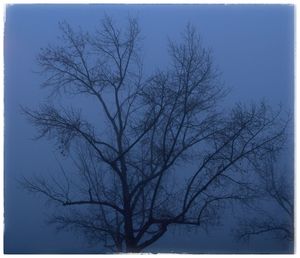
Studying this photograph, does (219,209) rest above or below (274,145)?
below

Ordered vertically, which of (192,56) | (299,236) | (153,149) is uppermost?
(192,56)

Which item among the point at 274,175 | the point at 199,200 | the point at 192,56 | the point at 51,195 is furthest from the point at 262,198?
the point at 51,195

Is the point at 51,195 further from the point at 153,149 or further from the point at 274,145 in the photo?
the point at 274,145

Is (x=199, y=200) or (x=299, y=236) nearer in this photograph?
(x=299, y=236)

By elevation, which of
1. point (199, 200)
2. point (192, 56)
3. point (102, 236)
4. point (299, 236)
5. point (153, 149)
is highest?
point (192, 56)

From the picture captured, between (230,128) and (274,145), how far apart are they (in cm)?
47

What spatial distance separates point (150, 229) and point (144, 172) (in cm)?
57

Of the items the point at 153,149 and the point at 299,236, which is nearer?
the point at 299,236

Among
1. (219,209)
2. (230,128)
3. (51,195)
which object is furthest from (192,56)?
(51,195)

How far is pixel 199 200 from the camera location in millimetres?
4691

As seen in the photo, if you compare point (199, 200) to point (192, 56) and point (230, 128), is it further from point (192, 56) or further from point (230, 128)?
point (192, 56)

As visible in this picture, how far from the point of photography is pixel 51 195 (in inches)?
184

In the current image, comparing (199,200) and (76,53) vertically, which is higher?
(76,53)

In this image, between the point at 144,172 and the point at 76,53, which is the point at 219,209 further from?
the point at 76,53
